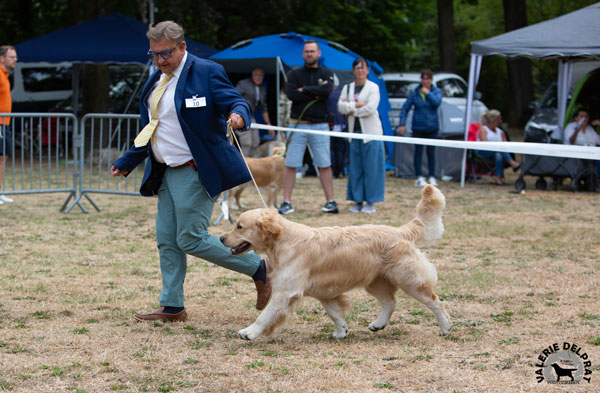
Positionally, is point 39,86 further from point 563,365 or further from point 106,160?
point 563,365

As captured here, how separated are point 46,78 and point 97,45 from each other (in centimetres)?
479

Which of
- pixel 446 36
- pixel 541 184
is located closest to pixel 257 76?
pixel 541 184

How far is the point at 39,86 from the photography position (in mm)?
19625

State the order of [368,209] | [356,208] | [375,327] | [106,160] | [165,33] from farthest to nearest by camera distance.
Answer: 1. [106,160]
2. [356,208]
3. [368,209]
4. [375,327]
5. [165,33]

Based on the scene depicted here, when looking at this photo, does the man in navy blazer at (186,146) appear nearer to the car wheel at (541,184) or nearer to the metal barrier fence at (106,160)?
the metal barrier fence at (106,160)

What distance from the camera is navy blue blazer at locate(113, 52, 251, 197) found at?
14.4 ft

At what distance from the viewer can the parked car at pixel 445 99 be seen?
14.6 m

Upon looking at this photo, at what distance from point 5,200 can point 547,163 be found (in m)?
8.58

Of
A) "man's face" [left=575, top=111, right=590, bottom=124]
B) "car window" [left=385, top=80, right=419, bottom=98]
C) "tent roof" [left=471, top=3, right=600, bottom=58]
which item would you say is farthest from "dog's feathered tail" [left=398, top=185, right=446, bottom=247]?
"car window" [left=385, top=80, right=419, bottom=98]

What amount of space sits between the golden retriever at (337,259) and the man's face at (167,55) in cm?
100

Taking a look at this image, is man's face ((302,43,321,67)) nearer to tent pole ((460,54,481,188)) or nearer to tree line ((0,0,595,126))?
tent pole ((460,54,481,188))

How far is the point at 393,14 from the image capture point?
23.2 metres

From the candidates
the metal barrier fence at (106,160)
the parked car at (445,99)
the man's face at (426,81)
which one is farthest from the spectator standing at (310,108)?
the parked car at (445,99)

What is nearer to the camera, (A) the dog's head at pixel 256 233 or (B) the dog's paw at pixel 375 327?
(A) the dog's head at pixel 256 233
